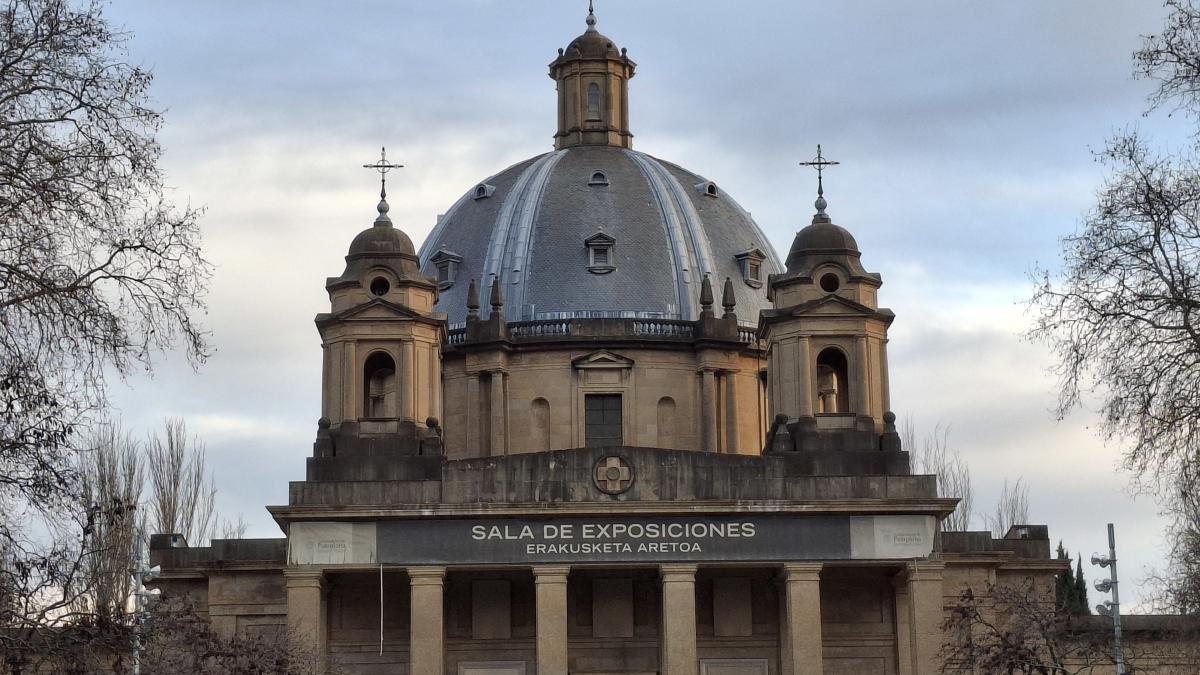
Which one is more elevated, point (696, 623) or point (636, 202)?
point (636, 202)

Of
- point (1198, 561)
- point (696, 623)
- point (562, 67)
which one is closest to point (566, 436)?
point (696, 623)

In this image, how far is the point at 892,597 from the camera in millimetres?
62250

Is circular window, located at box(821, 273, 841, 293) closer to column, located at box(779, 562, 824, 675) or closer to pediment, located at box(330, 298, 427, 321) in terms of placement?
column, located at box(779, 562, 824, 675)

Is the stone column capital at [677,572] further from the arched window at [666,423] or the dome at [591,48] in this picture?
the dome at [591,48]

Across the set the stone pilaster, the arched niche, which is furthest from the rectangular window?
the stone pilaster

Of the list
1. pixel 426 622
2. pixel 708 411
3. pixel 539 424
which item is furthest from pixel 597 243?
pixel 426 622

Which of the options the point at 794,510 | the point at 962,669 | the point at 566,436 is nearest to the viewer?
the point at 962,669

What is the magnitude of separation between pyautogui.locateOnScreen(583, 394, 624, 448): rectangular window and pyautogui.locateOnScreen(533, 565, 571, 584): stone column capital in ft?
40.8

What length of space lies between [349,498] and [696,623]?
36.1 feet

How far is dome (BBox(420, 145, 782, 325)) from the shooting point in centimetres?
7394

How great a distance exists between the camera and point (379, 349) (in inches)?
2466

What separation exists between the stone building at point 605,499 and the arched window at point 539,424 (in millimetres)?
95

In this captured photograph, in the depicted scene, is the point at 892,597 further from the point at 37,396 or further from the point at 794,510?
the point at 37,396

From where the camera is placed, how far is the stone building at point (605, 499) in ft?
192
